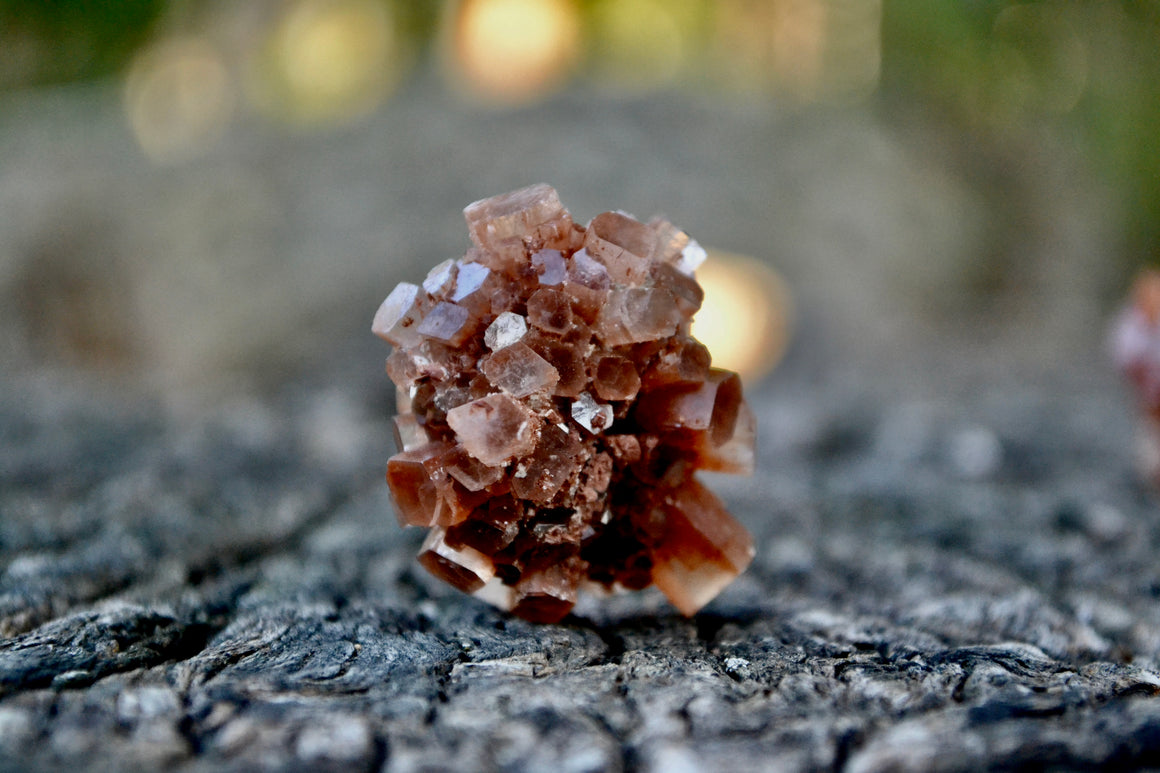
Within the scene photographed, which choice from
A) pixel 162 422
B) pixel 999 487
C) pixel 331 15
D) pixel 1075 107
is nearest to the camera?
pixel 999 487

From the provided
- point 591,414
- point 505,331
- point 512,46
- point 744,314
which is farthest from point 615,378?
point 512,46

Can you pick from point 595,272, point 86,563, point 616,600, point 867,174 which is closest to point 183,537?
A: point 86,563

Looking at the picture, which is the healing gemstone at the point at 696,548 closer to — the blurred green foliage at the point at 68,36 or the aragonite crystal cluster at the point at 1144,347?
the aragonite crystal cluster at the point at 1144,347

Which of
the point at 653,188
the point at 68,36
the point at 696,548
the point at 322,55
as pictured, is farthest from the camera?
the point at 68,36

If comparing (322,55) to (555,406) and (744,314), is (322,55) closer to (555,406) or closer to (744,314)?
(744,314)

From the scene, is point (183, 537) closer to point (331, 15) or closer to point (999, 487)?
point (999, 487)

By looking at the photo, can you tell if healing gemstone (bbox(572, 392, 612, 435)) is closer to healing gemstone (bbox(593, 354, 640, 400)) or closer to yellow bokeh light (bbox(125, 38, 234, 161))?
healing gemstone (bbox(593, 354, 640, 400))
